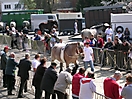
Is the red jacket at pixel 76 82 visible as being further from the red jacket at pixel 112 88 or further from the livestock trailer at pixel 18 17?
the livestock trailer at pixel 18 17

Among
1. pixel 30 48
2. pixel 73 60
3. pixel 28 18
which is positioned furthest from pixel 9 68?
pixel 28 18

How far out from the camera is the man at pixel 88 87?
32.1 ft

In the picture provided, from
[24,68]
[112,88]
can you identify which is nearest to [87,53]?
[24,68]

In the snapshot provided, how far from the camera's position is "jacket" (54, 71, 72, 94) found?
11.1 meters

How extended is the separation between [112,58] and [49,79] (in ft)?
25.6

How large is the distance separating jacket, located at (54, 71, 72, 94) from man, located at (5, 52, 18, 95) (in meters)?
3.40

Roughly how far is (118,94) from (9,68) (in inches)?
232

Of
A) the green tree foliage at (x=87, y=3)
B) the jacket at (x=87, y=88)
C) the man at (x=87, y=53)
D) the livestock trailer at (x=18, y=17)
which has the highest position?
the green tree foliage at (x=87, y=3)

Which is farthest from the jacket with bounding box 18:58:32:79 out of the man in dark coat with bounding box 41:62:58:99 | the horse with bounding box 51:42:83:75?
the horse with bounding box 51:42:83:75

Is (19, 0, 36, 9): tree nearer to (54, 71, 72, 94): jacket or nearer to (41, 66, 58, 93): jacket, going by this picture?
(41, 66, 58, 93): jacket

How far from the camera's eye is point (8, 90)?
14750 millimetres

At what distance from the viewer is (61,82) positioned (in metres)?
11.2

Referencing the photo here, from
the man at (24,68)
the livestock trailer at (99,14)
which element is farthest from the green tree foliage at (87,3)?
the man at (24,68)

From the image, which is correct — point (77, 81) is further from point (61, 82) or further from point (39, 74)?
point (39, 74)
